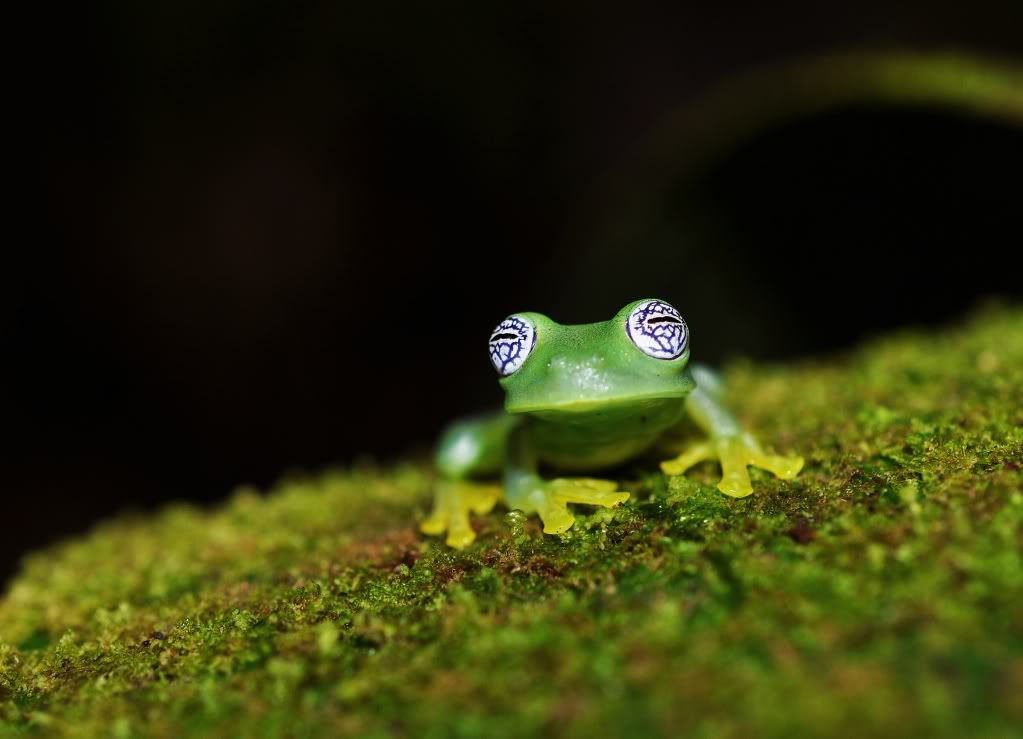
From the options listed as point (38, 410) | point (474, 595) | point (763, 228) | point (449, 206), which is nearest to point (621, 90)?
point (449, 206)

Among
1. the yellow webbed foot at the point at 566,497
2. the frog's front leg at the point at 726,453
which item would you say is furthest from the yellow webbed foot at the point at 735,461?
the yellow webbed foot at the point at 566,497

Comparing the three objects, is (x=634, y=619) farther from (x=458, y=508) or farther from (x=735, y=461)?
(x=458, y=508)

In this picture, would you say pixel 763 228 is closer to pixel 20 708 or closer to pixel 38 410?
pixel 20 708

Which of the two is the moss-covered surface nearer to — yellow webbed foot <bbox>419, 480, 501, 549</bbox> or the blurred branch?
yellow webbed foot <bbox>419, 480, 501, 549</bbox>

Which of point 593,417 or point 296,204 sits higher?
point 296,204

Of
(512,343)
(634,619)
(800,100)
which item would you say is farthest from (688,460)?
(800,100)

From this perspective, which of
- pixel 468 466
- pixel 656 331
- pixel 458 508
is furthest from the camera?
pixel 468 466

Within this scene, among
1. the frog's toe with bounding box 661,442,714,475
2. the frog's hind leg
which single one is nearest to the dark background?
the frog's hind leg
